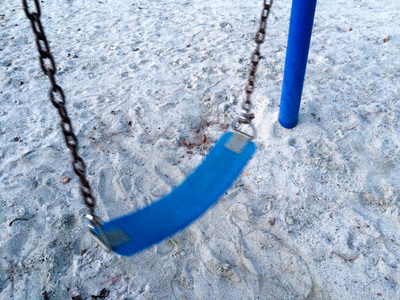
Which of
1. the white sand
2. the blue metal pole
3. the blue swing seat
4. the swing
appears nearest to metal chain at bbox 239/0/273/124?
the swing

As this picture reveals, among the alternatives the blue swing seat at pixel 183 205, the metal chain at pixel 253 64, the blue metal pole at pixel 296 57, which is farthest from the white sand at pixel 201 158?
the metal chain at pixel 253 64

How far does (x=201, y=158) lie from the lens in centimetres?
227

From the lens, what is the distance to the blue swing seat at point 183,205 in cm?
143

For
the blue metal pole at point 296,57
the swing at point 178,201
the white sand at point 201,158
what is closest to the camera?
the swing at point 178,201

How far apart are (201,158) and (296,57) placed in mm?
880

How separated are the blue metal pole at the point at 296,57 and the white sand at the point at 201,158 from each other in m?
0.15

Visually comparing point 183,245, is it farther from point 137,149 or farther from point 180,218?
point 137,149

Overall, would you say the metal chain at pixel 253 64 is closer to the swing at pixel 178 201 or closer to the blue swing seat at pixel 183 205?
the swing at pixel 178 201

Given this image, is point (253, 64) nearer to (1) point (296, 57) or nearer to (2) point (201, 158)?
(1) point (296, 57)

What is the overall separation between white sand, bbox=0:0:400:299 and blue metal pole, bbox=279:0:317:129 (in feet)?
0.48

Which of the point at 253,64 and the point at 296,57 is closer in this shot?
the point at 253,64

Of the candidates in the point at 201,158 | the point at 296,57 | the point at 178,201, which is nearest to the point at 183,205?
the point at 178,201

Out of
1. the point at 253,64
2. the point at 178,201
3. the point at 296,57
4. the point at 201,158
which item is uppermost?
the point at 253,64

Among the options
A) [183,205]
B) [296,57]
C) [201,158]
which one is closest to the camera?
[183,205]
